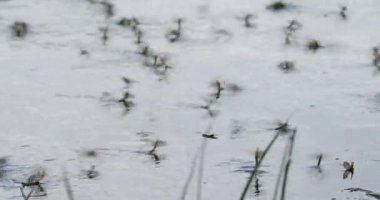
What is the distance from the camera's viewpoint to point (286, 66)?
4.05m

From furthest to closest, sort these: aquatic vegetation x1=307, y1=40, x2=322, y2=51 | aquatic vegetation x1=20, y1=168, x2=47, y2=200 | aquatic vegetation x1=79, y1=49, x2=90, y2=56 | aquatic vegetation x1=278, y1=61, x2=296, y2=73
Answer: aquatic vegetation x1=307, y1=40, x2=322, y2=51 → aquatic vegetation x1=79, y1=49, x2=90, y2=56 → aquatic vegetation x1=278, y1=61, x2=296, y2=73 → aquatic vegetation x1=20, y1=168, x2=47, y2=200

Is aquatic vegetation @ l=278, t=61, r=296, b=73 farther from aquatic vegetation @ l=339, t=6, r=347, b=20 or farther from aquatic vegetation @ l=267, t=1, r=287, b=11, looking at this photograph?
aquatic vegetation @ l=267, t=1, r=287, b=11

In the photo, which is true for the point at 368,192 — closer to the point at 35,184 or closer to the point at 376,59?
the point at 35,184

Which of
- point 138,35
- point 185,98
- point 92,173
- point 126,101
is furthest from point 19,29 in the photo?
point 92,173

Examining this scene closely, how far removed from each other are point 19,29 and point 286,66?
1494 mm

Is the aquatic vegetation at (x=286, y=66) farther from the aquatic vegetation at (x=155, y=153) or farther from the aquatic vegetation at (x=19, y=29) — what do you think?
the aquatic vegetation at (x=19, y=29)

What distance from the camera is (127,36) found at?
14.9 ft

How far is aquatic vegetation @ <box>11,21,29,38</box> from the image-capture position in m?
4.44

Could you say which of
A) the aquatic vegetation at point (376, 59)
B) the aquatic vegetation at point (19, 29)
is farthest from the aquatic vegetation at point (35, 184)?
the aquatic vegetation at point (376, 59)

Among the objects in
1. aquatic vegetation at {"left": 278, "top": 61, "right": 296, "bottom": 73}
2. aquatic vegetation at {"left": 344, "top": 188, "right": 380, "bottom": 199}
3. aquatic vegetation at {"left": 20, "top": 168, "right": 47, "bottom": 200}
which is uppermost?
aquatic vegetation at {"left": 278, "top": 61, "right": 296, "bottom": 73}

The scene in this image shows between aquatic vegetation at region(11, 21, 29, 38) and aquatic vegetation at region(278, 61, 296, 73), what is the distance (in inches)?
55.7

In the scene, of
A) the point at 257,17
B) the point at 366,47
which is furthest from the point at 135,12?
the point at 366,47

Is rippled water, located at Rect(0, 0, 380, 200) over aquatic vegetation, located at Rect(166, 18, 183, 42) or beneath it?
beneath

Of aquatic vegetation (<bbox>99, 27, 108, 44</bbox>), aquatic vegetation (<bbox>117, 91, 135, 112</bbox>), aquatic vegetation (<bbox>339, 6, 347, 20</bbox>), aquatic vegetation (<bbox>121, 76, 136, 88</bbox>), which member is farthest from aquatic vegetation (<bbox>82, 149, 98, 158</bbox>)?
aquatic vegetation (<bbox>339, 6, 347, 20</bbox>)
